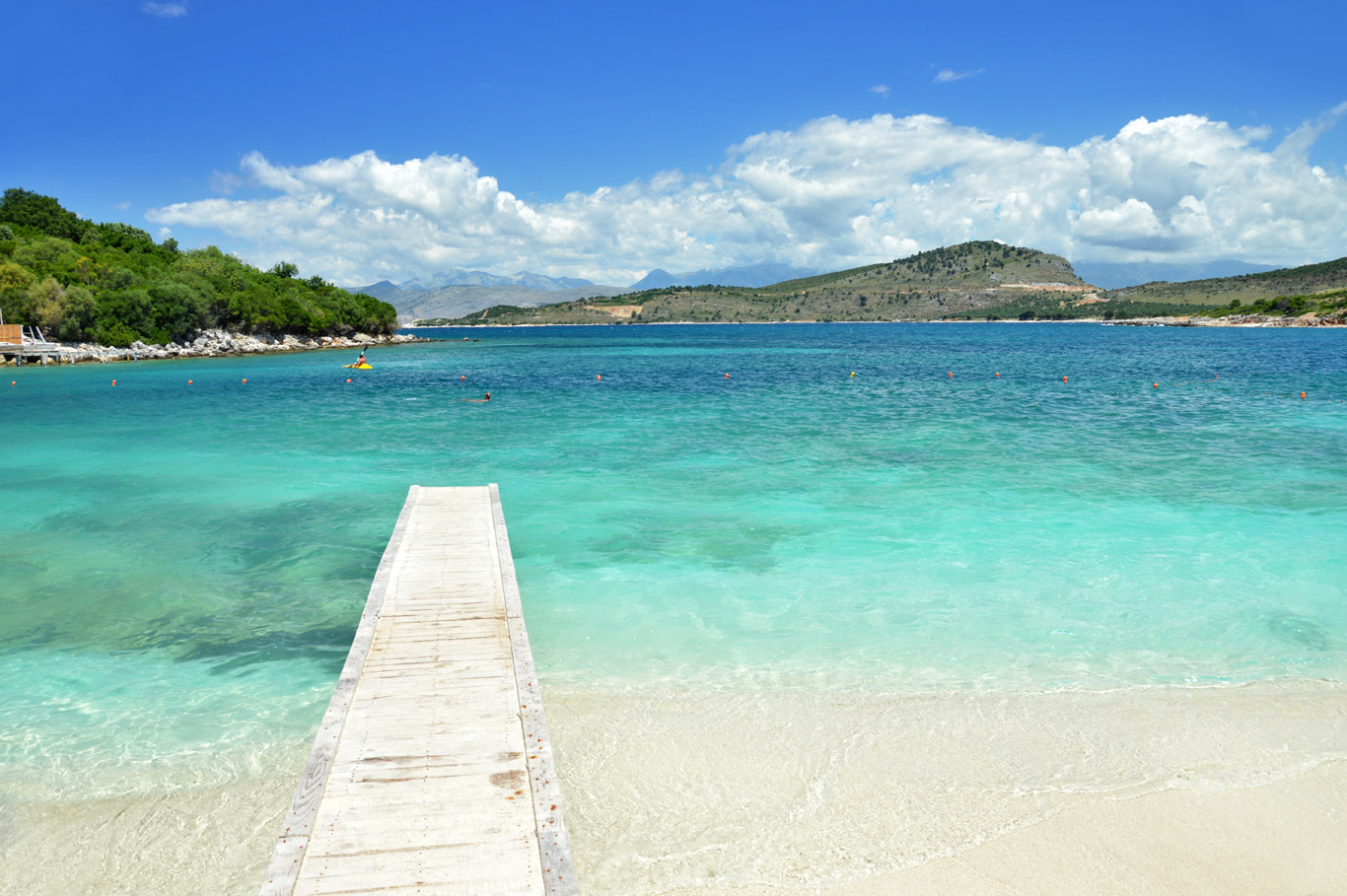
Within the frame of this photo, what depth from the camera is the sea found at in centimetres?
601

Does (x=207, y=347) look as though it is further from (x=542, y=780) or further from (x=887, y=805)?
(x=887, y=805)

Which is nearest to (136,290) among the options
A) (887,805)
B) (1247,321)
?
(887,805)

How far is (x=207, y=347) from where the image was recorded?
66.8m

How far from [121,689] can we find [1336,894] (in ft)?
35.9

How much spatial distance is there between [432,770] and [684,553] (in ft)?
25.3

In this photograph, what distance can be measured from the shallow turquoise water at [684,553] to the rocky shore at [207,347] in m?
35.7

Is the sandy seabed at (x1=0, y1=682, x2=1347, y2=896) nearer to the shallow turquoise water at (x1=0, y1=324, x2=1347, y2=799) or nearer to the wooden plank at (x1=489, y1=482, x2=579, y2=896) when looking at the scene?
the shallow turquoise water at (x1=0, y1=324, x2=1347, y2=799)

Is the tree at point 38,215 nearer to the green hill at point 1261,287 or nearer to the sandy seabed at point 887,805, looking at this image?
the sandy seabed at point 887,805

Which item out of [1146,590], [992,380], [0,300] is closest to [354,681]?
[1146,590]

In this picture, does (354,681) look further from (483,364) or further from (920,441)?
(483,364)

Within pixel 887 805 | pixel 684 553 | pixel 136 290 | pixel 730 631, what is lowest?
pixel 887 805

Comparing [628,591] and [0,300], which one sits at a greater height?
[0,300]

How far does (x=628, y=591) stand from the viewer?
11.1 meters

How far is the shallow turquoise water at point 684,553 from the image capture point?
27.3 feet
